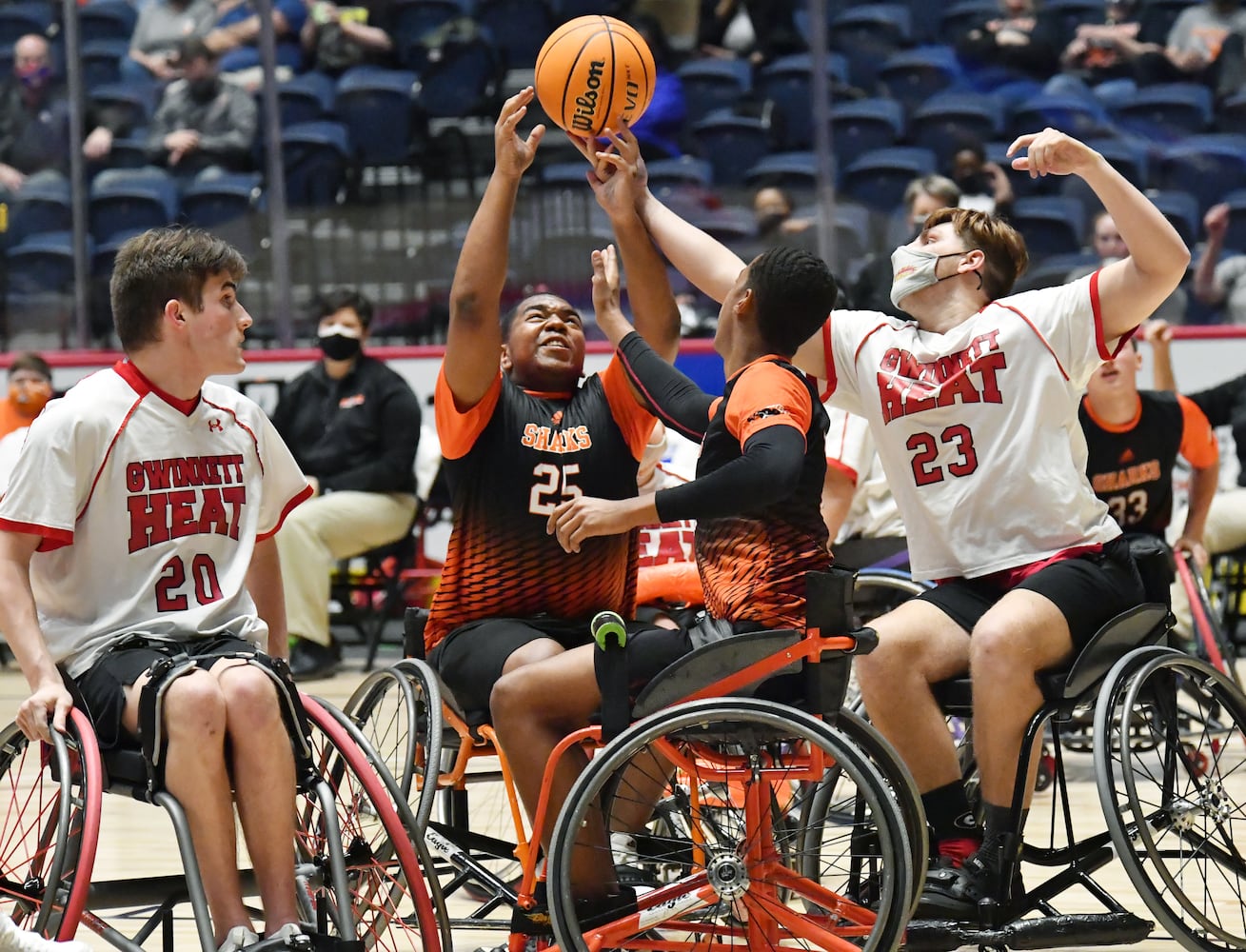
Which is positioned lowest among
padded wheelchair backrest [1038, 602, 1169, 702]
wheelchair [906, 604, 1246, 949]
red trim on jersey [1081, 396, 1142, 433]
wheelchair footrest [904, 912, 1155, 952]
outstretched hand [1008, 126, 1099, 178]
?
wheelchair footrest [904, 912, 1155, 952]

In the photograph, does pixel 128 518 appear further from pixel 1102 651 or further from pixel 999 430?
pixel 1102 651

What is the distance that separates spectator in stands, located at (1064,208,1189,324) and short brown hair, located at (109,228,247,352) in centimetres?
565

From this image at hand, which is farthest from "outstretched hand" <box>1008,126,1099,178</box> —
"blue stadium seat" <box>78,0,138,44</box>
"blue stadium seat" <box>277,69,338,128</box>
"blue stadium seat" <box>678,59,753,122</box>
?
"blue stadium seat" <box>78,0,138,44</box>

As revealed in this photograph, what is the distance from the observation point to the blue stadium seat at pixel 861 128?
8.57 meters

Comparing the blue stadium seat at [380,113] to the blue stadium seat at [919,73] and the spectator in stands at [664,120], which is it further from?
the blue stadium seat at [919,73]

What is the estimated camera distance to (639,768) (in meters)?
3.04

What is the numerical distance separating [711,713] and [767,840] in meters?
0.32

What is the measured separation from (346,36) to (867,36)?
9.73ft

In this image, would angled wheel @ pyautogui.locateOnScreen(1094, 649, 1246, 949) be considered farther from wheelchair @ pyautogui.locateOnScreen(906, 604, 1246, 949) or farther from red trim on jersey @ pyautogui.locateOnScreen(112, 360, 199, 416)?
red trim on jersey @ pyautogui.locateOnScreen(112, 360, 199, 416)

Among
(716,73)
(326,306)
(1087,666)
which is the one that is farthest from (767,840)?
(716,73)

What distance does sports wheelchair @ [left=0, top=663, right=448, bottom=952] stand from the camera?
2.57 m

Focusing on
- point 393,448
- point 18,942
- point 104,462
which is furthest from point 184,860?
point 393,448

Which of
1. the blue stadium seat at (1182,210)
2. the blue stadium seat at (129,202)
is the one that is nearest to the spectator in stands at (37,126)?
the blue stadium seat at (129,202)

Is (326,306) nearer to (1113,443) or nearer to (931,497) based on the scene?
(1113,443)
